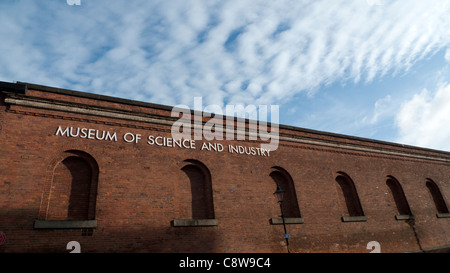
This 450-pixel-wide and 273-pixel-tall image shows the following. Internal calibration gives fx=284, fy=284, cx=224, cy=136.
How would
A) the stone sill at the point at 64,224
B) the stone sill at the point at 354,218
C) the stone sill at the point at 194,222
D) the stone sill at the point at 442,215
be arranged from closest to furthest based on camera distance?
the stone sill at the point at 64,224, the stone sill at the point at 194,222, the stone sill at the point at 354,218, the stone sill at the point at 442,215

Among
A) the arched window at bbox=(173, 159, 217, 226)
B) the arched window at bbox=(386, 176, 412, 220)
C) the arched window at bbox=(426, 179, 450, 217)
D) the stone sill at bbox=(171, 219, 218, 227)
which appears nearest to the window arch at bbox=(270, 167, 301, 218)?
the arched window at bbox=(173, 159, 217, 226)

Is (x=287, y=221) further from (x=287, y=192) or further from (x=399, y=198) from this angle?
(x=399, y=198)

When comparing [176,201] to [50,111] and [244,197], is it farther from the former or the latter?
[50,111]

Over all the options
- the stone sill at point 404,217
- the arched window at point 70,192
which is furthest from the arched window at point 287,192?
the arched window at point 70,192

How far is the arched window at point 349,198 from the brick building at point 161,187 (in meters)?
0.06

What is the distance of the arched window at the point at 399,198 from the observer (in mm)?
16900

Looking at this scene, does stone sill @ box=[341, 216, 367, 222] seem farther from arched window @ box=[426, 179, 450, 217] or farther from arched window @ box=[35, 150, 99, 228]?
arched window @ box=[35, 150, 99, 228]

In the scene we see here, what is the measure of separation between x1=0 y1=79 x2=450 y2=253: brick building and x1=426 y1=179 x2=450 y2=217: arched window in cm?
352

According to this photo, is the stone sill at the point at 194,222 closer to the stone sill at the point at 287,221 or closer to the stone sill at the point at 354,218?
the stone sill at the point at 287,221

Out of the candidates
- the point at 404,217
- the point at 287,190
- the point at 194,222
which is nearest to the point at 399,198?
the point at 404,217
